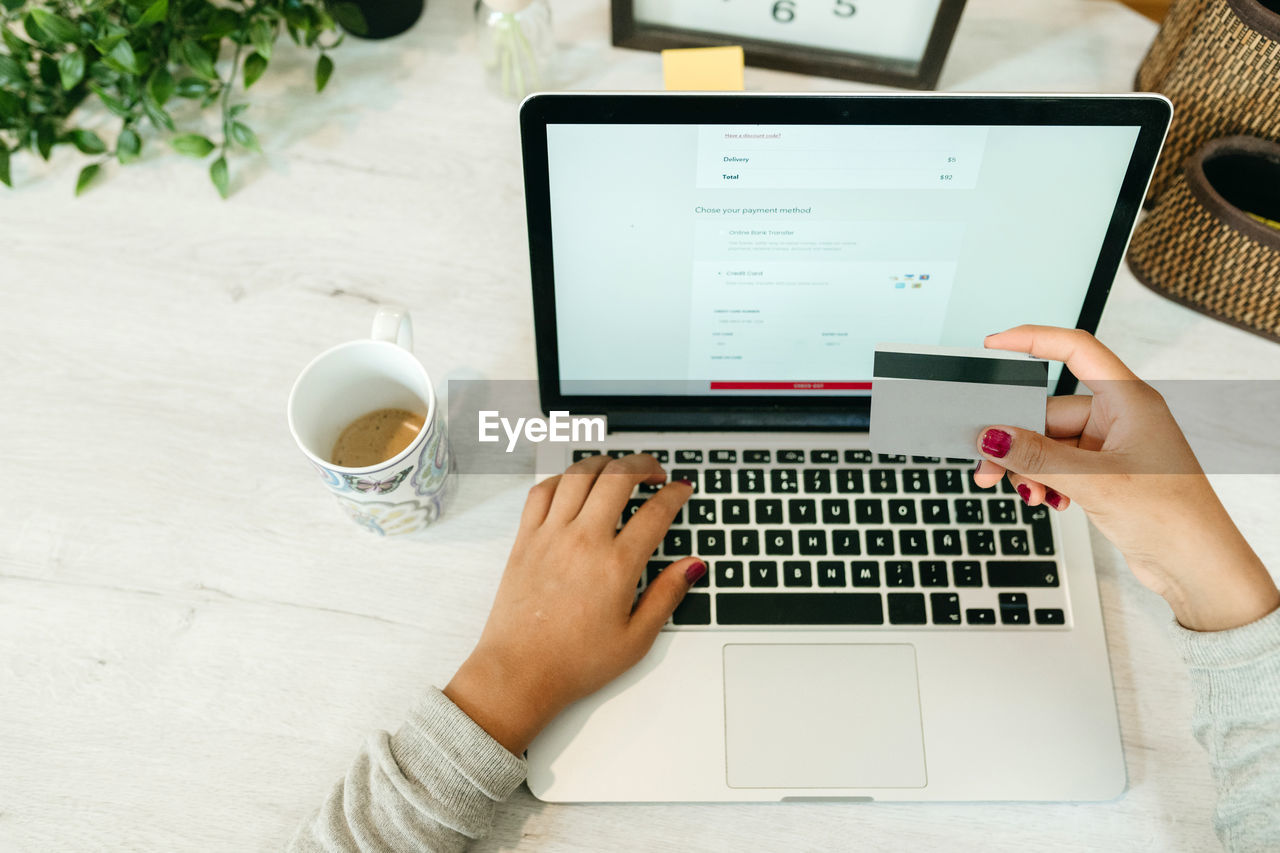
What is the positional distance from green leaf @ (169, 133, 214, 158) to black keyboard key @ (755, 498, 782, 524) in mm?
583

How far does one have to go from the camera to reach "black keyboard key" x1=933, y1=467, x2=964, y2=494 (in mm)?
679

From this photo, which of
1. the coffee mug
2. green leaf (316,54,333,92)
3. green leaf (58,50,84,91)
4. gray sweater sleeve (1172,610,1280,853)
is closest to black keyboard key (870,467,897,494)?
gray sweater sleeve (1172,610,1280,853)

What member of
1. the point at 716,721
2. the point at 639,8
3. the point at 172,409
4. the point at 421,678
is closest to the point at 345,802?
the point at 421,678

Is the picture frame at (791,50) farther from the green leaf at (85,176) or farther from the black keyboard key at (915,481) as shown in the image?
the green leaf at (85,176)

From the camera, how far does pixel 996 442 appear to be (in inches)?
22.4

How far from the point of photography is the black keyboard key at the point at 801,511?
0.67m

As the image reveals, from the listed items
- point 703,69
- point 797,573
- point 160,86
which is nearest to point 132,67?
point 160,86

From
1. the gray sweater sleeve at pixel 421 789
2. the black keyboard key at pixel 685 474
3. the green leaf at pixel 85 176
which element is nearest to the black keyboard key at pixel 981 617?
the black keyboard key at pixel 685 474

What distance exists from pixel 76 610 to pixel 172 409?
0.55 ft

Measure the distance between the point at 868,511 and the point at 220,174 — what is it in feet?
2.07

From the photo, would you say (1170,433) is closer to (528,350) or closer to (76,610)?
(528,350)

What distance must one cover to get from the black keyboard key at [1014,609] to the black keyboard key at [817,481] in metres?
0.14

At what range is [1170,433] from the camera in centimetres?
59

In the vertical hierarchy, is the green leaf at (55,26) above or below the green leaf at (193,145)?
above
